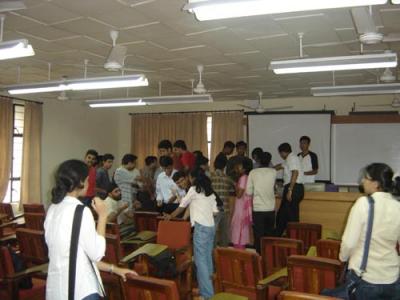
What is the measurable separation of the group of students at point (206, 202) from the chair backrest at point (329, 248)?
627 mm

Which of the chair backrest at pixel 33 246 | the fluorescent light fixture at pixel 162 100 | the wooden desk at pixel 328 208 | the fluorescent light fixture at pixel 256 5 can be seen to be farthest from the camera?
the fluorescent light fixture at pixel 162 100

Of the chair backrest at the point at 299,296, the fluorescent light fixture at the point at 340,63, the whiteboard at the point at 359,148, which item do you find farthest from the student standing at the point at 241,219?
the chair backrest at the point at 299,296

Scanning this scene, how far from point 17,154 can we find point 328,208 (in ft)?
18.7

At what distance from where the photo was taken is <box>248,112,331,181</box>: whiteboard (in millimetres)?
7785

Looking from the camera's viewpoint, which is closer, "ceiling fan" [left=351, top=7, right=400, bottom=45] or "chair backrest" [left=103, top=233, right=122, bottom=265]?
"ceiling fan" [left=351, top=7, right=400, bottom=45]

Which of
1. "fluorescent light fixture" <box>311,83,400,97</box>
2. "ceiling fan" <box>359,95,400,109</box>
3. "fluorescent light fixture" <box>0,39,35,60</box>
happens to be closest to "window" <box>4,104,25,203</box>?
"fluorescent light fixture" <box>0,39,35,60</box>

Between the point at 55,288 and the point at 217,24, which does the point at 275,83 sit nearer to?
the point at 217,24

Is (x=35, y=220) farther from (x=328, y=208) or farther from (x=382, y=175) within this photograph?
(x=382, y=175)

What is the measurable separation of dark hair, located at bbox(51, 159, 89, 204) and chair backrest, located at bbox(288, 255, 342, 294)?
1.44 metres

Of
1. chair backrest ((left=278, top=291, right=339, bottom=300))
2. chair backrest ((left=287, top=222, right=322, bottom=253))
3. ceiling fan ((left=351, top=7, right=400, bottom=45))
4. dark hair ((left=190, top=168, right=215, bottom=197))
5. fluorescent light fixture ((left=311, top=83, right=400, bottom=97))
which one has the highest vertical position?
ceiling fan ((left=351, top=7, right=400, bottom=45))

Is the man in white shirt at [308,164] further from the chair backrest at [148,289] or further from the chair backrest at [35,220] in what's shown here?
the chair backrest at [148,289]

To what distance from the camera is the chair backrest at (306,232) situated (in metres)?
3.96

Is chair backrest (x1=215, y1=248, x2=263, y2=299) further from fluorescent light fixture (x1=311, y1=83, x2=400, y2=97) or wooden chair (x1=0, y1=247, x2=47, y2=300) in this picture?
fluorescent light fixture (x1=311, y1=83, x2=400, y2=97)

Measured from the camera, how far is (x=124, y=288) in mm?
2189
